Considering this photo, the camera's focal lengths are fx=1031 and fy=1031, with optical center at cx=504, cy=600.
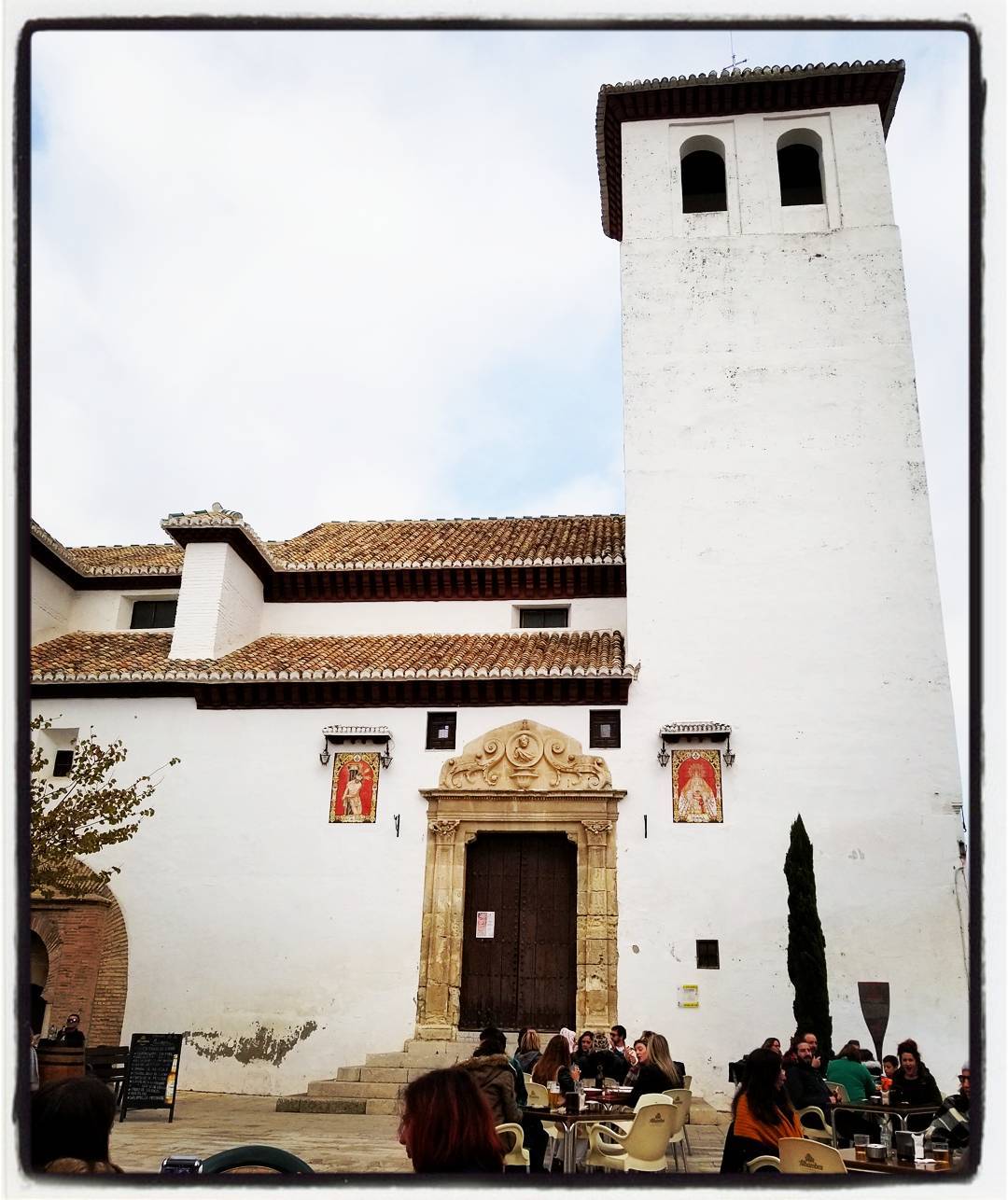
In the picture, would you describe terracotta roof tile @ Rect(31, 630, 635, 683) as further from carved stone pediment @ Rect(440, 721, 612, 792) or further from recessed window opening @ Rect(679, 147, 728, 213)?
recessed window opening @ Rect(679, 147, 728, 213)

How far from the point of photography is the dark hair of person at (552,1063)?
855 cm

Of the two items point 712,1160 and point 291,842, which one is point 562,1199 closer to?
point 712,1160

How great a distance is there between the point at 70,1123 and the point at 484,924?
37.6ft

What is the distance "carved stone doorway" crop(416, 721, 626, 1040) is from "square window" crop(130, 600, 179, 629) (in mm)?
6531

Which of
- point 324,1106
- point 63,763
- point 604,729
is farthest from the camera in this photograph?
point 63,763

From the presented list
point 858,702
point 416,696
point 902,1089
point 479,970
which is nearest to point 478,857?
point 479,970

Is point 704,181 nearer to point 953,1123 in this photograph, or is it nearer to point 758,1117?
point 953,1123

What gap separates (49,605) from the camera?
58.4 feet

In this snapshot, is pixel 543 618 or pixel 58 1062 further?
pixel 543 618

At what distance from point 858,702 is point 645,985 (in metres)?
4.86

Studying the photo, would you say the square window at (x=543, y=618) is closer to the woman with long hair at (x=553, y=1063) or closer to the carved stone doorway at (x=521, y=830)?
the carved stone doorway at (x=521, y=830)

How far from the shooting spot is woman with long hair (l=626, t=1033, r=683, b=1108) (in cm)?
787

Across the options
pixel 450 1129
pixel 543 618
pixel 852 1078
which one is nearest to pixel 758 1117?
pixel 450 1129

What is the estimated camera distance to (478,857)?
47.4ft
